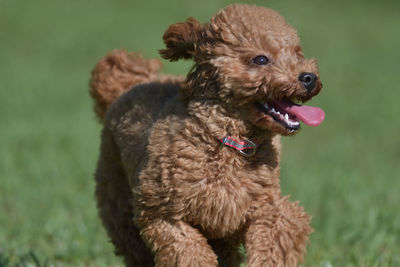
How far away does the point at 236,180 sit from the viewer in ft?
13.0

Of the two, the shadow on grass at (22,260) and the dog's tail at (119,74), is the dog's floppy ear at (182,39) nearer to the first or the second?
the dog's tail at (119,74)

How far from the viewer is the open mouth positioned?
384 centimetres

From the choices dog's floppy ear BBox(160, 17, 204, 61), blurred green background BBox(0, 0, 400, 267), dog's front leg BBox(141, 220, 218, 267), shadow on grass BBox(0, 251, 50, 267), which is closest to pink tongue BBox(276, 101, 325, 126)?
dog's floppy ear BBox(160, 17, 204, 61)

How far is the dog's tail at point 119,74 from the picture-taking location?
18.9ft

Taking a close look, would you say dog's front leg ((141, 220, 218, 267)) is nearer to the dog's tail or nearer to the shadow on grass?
the shadow on grass

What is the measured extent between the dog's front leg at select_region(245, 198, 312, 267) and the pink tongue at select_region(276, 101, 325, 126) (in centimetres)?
54

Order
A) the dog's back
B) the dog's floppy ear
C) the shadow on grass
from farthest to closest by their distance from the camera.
→ the dog's back < the shadow on grass < the dog's floppy ear

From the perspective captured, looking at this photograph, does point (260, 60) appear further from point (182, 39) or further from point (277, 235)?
point (277, 235)

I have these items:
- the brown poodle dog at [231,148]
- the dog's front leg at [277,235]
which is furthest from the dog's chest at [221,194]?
the dog's front leg at [277,235]

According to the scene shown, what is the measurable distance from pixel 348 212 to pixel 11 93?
32.8 ft

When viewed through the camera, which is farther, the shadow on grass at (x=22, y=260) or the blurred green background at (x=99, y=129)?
the blurred green background at (x=99, y=129)

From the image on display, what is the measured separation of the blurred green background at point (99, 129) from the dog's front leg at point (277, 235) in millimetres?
1302

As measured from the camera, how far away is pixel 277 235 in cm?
386

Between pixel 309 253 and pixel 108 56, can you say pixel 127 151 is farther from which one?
pixel 309 253
